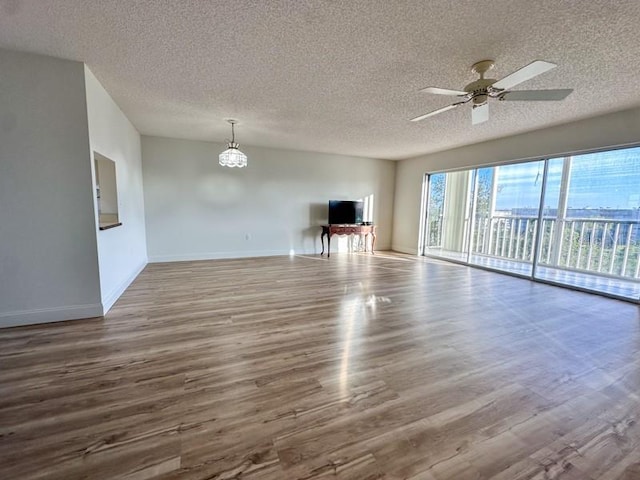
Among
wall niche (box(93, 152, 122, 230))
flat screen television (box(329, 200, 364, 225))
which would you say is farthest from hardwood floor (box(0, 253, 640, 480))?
flat screen television (box(329, 200, 364, 225))

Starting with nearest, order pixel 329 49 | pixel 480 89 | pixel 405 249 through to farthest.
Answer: pixel 329 49 → pixel 480 89 → pixel 405 249

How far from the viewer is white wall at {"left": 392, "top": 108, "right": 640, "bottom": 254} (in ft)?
11.8

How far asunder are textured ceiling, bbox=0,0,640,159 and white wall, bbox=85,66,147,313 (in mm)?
246

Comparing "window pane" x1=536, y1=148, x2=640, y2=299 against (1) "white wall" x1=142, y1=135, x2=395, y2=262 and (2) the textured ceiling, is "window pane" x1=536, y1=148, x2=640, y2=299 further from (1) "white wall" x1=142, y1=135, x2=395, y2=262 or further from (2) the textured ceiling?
(1) "white wall" x1=142, y1=135, x2=395, y2=262

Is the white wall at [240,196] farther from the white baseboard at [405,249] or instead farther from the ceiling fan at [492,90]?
the ceiling fan at [492,90]

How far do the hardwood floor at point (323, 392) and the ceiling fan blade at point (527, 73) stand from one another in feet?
6.91

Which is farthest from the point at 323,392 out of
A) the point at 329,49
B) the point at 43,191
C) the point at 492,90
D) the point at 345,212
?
the point at 345,212

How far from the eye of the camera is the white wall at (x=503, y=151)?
3.59m

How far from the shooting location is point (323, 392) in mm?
1746

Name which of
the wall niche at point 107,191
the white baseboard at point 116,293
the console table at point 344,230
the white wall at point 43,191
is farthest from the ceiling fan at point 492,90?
the console table at point 344,230

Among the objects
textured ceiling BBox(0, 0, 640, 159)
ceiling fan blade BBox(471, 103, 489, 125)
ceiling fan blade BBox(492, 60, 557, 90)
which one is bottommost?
ceiling fan blade BBox(471, 103, 489, 125)

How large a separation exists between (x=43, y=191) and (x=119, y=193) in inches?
43.8

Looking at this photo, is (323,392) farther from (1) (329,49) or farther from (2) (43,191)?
(2) (43,191)

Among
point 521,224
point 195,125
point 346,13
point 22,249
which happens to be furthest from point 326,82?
point 521,224
